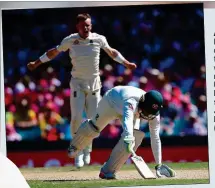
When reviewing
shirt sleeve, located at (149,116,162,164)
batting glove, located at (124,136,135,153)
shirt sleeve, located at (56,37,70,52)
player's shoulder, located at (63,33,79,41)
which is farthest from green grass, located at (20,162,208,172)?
player's shoulder, located at (63,33,79,41)

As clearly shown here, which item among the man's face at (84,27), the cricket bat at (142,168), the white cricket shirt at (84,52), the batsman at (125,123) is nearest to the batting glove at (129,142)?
the batsman at (125,123)

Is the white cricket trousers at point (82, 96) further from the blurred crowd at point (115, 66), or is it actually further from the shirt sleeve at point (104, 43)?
the shirt sleeve at point (104, 43)

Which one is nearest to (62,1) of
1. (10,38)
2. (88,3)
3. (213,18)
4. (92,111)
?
(88,3)

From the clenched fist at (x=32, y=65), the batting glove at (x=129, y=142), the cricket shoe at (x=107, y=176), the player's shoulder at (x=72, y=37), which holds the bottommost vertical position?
Result: the cricket shoe at (x=107, y=176)

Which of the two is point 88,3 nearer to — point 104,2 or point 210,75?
point 104,2

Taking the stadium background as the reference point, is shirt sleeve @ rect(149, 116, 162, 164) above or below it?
below

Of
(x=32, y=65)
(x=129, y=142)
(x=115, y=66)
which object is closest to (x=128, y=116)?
(x=129, y=142)

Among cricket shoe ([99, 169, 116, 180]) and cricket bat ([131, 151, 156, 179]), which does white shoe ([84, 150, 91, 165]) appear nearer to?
cricket shoe ([99, 169, 116, 180])
